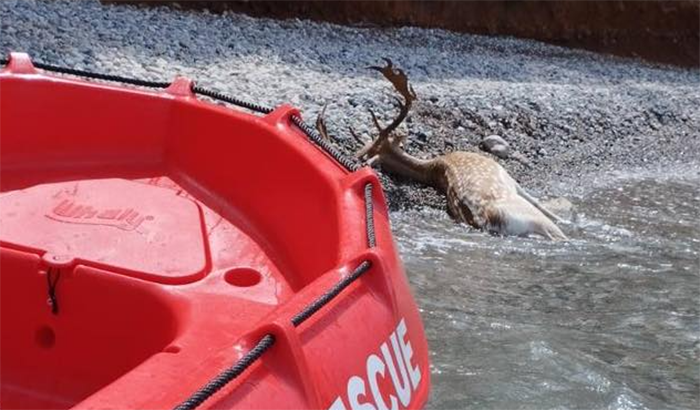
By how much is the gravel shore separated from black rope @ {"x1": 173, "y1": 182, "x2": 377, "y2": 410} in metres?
4.88

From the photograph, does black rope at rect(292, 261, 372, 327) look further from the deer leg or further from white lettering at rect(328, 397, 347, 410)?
the deer leg

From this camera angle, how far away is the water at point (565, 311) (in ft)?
14.3

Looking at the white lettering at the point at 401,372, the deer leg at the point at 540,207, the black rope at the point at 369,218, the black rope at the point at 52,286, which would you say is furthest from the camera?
the deer leg at the point at 540,207

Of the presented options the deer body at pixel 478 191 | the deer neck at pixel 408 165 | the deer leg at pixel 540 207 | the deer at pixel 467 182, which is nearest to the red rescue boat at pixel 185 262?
the deer at pixel 467 182

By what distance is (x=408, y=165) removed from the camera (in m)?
7.82

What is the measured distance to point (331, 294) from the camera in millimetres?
2420

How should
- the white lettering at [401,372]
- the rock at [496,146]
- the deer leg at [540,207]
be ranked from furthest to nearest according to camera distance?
the rock at [496,146], the deer leg at [540,207], the white lettering at [401,372]

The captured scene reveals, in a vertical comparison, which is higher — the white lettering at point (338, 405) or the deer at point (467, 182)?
the white lettering at point (338, 405)

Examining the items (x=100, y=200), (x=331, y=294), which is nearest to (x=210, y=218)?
(x=100, y=200)

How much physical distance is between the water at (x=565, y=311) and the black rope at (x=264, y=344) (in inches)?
67.3

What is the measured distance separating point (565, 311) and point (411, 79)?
5483mm

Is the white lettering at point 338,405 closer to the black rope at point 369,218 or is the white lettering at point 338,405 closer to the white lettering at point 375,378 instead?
the white lettering at point 375,378

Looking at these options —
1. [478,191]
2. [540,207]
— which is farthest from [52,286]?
[540,207]

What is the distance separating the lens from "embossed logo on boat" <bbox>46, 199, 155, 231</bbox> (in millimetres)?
3467
